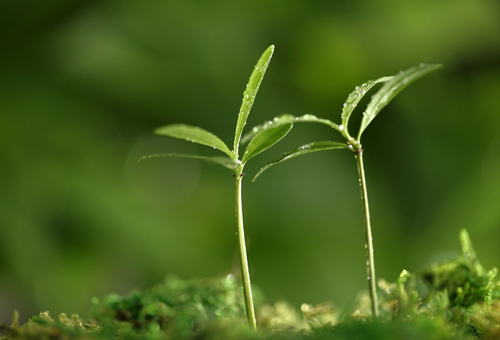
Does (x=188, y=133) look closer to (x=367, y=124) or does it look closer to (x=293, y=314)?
(x=367, y=124)

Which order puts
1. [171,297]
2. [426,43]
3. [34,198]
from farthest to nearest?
[426,43] < [34,198] < [171,297]

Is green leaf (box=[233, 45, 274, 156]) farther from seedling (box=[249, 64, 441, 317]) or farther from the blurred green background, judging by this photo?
the blurred green background

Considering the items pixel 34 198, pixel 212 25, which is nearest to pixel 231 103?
pixel 212 25

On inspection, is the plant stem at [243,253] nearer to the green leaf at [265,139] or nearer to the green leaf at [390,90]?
the green leaf at [265,139]

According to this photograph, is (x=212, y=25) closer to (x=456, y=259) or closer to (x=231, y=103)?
(x=231, y=103)

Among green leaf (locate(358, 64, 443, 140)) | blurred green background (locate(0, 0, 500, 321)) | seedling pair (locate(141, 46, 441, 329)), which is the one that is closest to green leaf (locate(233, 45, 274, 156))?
seedling pair (locate(141, 46, 441, 329))

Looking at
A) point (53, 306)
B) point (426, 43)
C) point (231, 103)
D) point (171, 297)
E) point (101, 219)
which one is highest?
point (426, 43)
